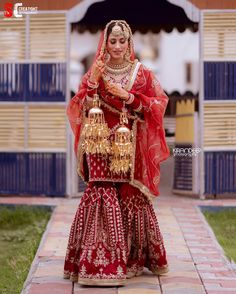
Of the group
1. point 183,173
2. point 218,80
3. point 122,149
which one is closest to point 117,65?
point 122,149

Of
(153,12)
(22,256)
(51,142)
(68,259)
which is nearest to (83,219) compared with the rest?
(68,259)

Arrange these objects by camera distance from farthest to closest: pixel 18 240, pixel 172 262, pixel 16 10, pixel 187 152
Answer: pixel 187 152 → pixel 16 10 → pixel 18 240 → pixel 172 262

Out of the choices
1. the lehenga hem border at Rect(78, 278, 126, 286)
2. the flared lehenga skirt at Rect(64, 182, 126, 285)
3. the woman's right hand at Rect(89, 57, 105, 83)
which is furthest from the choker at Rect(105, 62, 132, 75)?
the lehenga hem border at Rect(78, 278, 126, 286)

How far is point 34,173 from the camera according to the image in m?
9.75

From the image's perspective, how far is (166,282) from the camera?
5.96 metres

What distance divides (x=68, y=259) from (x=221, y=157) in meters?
4.08

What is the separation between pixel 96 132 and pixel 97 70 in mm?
427

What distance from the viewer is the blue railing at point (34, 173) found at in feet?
31.8

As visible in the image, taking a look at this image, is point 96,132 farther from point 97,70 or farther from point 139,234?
point 139,234

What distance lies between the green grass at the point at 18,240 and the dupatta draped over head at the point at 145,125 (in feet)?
3.39

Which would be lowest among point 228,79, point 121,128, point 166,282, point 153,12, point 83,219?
point 166,282

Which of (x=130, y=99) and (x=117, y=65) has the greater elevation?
(x=117, y=65)

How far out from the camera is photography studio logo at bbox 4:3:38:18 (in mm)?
9609

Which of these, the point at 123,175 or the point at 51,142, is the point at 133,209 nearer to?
the point at 123,175
